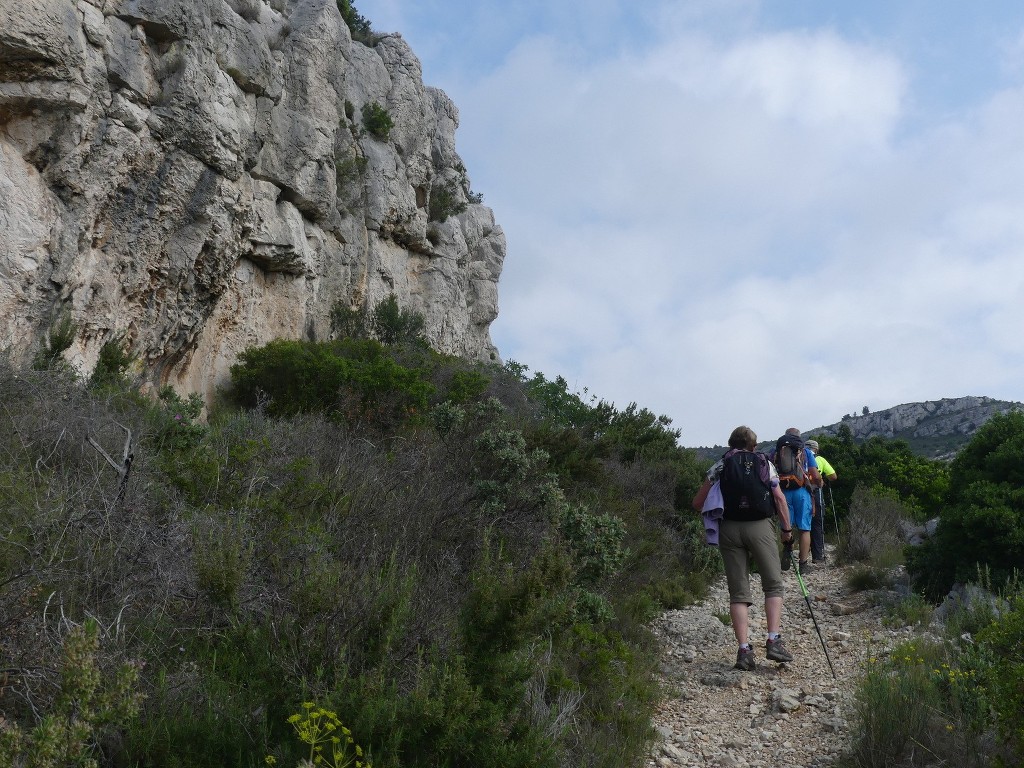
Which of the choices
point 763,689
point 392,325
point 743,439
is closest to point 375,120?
point 392,325

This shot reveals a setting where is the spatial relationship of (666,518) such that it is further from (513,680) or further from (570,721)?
(513,680)

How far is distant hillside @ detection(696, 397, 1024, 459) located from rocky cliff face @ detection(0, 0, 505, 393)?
22706mm

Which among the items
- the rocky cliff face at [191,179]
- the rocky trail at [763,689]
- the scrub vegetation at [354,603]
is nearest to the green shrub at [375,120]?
the rocky cliff face at [191,179]

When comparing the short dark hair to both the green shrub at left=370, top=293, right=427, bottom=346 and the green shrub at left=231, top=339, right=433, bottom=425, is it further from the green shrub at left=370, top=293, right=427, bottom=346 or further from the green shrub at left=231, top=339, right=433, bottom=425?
the green shrub at left=370, top=293, right=427, bottom=346

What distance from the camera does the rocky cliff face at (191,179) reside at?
9359mm

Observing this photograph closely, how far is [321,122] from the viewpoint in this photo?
16.5 metres

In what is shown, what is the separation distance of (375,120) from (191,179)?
30.3 feet

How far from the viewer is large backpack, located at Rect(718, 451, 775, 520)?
5.63 metres

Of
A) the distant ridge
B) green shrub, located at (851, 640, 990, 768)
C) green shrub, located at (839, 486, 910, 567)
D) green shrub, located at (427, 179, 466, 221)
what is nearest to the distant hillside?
the distant ridge

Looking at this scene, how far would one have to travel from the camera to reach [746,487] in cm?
565

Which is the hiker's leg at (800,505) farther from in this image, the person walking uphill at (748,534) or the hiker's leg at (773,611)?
the hiker's leg at (773,611)

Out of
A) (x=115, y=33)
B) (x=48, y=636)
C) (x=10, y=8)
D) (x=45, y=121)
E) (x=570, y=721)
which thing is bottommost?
(x=570, y=721)

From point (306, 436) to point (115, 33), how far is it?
289 inches

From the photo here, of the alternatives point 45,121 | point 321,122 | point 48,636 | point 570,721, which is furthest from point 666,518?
point 321,122
